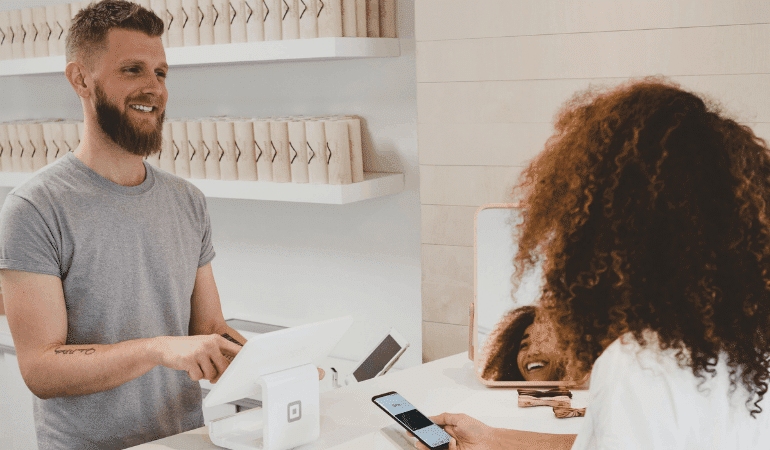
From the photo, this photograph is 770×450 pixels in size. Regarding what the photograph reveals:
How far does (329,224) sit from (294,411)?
1.28 m

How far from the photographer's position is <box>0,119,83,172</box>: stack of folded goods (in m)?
2.59

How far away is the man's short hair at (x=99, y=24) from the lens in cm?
145

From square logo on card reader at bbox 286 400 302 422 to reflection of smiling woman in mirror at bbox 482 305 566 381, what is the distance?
0.47 m

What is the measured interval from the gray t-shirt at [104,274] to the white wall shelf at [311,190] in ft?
2.05

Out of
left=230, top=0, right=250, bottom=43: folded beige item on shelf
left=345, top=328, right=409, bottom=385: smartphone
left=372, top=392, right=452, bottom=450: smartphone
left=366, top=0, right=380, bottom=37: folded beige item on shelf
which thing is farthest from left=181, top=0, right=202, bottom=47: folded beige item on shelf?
left=372, top=392, right=452, bottom=450: smartphone

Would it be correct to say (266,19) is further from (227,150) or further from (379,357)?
(379,357)

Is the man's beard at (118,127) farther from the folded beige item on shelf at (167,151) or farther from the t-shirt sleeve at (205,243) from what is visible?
the folded beige item on shelf at (167,151)

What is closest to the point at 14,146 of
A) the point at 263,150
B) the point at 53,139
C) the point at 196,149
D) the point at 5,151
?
the point at 5,151

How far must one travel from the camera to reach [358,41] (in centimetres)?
197

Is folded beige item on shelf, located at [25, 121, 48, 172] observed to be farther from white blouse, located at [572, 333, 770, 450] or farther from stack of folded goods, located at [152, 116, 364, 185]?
white blouse, located at [572, 333, 770, 450]

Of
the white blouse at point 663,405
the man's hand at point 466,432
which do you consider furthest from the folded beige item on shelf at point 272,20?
the white blouse at point 663,405

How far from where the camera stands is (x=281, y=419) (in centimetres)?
117

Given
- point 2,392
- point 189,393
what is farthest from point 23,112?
point 189,393

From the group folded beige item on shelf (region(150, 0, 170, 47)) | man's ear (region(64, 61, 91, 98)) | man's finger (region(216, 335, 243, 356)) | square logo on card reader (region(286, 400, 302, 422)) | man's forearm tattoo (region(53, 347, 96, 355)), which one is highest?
folded beige item on shelf (region(150, 0, 170, 47))
